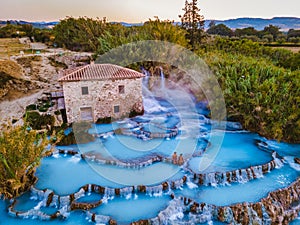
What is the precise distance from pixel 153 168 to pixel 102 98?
9.80 metres

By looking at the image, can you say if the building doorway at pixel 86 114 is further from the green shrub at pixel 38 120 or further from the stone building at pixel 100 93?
the green shrub at pixel 38 120

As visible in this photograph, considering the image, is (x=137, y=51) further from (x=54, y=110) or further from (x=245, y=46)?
(x=245, y=46)

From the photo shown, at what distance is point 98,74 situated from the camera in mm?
24422

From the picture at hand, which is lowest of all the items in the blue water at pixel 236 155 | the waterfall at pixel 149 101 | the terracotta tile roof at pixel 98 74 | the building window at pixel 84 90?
the blue water at pixel 236 155

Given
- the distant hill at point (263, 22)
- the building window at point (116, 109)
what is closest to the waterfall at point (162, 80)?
the building window at point (116, 109)

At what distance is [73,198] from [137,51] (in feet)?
77.2

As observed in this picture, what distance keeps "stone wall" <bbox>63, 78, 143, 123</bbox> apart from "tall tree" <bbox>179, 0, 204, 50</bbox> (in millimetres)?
27791

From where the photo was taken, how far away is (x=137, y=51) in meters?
34.5

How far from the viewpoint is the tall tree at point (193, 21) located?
50031 mm

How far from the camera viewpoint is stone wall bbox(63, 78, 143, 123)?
2384 cm

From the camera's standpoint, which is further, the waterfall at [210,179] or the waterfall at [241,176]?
the waterfall at [241,176]

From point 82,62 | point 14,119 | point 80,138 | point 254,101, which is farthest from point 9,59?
point 254,101

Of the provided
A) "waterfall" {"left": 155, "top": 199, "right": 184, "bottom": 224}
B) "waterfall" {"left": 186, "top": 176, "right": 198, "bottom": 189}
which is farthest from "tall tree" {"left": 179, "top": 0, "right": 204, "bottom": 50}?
"waterfall" {"left": 155, "top": 199, "right": 184, "bottom": 224}

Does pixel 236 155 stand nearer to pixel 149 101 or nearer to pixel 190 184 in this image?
pixel 190 184
